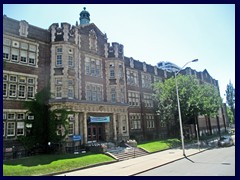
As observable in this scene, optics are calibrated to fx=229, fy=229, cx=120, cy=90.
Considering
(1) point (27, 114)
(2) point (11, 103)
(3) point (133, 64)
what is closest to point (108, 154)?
(1) point (27, 114)

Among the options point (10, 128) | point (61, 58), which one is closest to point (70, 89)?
point (61, 58)

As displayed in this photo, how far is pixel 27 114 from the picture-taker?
23938 mm

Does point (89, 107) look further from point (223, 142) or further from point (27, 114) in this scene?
point (223, 142)

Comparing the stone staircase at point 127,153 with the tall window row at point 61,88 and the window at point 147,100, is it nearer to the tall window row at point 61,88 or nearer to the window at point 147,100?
the tall window row at point 61,88

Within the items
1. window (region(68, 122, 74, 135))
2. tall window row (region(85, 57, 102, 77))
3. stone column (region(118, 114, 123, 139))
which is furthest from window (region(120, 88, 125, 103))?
window (region(68, 122, 74, 135))

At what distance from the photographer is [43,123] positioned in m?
24.5

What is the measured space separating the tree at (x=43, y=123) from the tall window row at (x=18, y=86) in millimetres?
916

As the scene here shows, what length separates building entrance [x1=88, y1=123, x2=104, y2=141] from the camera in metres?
29.2

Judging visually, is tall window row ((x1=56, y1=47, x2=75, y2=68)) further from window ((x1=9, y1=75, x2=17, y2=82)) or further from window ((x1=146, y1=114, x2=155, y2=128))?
window ((x1=146, y1=114, x2=155, y2=128))

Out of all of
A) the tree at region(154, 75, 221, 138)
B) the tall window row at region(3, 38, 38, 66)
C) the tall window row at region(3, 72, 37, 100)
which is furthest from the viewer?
the tree at region(154, 75, 221, 138)

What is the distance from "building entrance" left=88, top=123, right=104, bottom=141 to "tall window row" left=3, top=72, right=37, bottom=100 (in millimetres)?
8557

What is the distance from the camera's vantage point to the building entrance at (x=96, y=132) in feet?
95.7

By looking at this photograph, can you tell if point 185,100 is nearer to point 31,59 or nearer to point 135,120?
point 135,120
